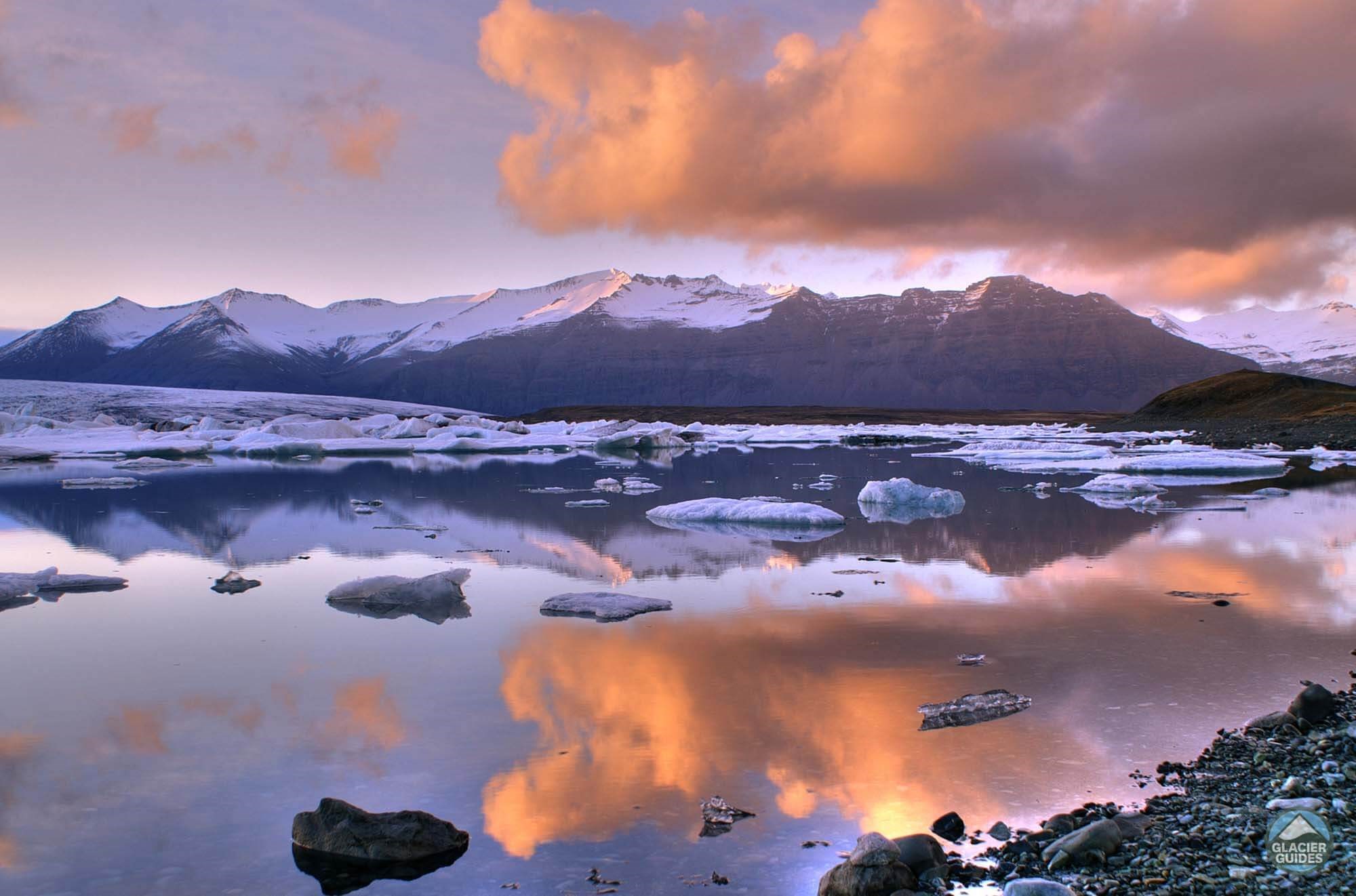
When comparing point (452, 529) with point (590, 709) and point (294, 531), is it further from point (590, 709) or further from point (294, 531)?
point (590, 709)

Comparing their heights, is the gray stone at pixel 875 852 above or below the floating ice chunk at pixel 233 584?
above

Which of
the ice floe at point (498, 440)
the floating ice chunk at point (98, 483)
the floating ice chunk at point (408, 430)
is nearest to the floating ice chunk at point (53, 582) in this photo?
the ice floe at point (498, 440)

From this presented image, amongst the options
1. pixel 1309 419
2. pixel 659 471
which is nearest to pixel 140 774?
pixel 659 471

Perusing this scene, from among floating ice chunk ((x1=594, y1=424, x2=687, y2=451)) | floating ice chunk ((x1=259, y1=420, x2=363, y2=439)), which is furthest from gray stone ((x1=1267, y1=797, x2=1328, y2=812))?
floating ice chunk ((x1=259, y1=420, x2=363, y2=439))

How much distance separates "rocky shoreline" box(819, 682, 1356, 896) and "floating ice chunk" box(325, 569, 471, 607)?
6.24 m

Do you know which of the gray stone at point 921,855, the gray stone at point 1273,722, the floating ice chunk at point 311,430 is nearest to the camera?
the gray stone at point 921,855

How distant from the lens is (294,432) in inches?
1713

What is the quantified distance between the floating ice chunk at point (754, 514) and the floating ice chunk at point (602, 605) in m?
5.62

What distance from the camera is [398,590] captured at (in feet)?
30.8

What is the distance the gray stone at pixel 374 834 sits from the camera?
413cm

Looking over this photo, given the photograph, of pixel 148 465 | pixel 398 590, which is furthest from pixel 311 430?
pixel 398 590

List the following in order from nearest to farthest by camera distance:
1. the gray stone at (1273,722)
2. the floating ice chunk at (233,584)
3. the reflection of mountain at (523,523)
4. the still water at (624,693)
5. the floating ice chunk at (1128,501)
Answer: the still water at (624,693) → the gray stone at (1273,722) → the floating ice chunk at (233,584) → the reflection of mountain at (523,523) → the floating ice chunk at (1128,501)

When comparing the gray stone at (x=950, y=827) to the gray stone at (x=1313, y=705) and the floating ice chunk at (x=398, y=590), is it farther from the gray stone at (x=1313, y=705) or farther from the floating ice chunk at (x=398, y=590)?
the floating ice chunk at (x=398, y=590)

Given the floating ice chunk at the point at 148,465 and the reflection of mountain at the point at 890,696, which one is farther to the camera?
the floating ice chunk at the point at 148,465
